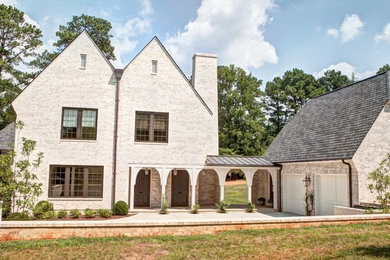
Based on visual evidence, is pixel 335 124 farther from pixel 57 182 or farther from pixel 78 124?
pixel 57 182

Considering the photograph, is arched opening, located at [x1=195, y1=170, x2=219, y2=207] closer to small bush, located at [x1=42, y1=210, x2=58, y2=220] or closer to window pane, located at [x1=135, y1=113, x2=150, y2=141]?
window pane, located at [x1=135, y1=113, x2=150, y2=141]

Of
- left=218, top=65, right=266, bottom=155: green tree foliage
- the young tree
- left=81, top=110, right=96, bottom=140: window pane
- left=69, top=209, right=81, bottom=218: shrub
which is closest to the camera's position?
the young tree

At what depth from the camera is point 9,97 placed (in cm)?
3334

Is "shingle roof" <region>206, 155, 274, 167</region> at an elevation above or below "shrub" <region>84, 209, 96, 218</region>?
above

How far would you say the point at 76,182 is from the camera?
19.0 metres

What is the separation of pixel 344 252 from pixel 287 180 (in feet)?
40.2

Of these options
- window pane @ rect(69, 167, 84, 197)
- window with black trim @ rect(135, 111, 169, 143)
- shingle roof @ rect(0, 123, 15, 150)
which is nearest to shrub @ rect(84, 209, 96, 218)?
window pane @ rect(69, 167, 84, 197)

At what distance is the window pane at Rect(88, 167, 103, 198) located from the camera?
19011 millimetres

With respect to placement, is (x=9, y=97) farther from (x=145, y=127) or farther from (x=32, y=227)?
(x=32, y=227)

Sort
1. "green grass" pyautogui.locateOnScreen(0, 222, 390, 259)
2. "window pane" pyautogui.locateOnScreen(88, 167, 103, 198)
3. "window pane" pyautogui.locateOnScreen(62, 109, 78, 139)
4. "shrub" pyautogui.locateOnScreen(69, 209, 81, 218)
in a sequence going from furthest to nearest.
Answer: "window pane" pyautogui.locateOnScreen(62, 109, 78, 139), "window pane" pyautogui.locateOnScreen(88, 167, 103, 198), "shrub" pyautogui.locateOnScreen(69, 209, 81, 218), "green grass" pyautogui.locateOnScreen(0, 222, 390, 259)

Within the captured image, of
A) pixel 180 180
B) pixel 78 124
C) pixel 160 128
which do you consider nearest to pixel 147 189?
pixel 180 180

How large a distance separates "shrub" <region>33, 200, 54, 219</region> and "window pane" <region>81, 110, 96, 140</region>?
411cm

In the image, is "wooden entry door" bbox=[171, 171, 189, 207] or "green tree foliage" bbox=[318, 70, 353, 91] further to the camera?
"green tree foliage" bbox=[318, 70, 353, 91]

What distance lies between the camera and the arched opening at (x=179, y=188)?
2173 cm
